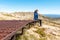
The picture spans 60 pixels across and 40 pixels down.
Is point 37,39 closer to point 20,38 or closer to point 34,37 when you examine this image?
point 34,37

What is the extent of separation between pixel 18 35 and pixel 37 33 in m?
2.80

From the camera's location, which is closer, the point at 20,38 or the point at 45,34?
the point at 20,38


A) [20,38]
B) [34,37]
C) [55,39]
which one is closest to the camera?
[20,38]

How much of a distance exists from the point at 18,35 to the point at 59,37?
476 centimetres

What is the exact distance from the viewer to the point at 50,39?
1759 centimetres

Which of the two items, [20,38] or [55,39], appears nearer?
[20,38]

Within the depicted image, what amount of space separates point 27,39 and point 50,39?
264 centimetres

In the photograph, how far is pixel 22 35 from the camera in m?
16.3

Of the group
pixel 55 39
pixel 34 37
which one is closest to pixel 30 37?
pixel 34 37

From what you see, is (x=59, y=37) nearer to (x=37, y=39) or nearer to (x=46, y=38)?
(x=46, y=38)

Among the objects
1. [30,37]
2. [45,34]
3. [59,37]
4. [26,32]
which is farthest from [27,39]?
[59,37]

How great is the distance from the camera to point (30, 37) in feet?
54.0

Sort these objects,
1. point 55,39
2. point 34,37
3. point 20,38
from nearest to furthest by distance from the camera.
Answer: point 20,38, point 34,37, point 55,39

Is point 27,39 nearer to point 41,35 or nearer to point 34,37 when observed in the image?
point 34,37
